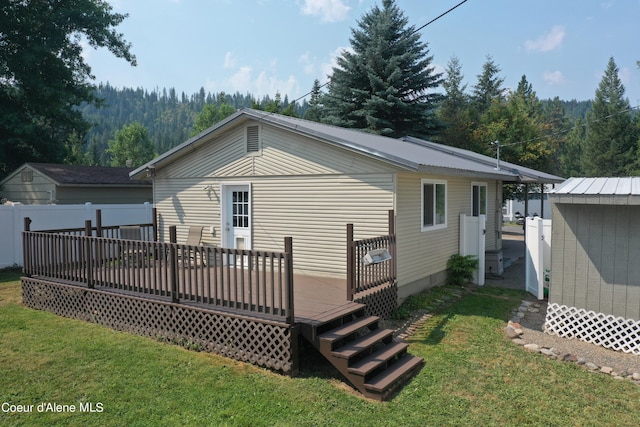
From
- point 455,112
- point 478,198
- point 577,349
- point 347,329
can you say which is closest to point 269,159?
point 347,329

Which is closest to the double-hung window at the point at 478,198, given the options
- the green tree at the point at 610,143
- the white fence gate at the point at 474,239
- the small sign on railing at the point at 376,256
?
the white fence gate at the point at 474,239

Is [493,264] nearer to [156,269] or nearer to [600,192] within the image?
[600,192]

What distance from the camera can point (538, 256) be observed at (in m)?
9.08

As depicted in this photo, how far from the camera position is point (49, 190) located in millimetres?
15430

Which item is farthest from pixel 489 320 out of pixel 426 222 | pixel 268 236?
pixel 268 236

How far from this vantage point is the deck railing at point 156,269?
5.61m

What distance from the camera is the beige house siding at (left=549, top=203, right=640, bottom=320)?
242 inches

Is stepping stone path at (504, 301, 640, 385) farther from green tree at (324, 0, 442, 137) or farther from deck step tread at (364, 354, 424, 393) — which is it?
green tree at (324, 0, 442, 137)

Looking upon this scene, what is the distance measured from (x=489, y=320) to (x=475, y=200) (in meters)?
5.17

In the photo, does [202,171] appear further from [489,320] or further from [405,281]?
[489,320]

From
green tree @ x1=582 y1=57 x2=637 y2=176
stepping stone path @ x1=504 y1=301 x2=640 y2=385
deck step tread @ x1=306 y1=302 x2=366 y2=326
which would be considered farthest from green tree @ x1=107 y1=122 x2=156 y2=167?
stepping stone path @ x1=504 y1=301 x2=640 y2=385

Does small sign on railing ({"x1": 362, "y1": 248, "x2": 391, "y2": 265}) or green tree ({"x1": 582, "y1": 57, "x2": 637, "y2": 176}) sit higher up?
green tree ({"x1": 582, "y1": 57, "x2": 637, "y2": 176})

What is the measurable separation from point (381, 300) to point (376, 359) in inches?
79.9

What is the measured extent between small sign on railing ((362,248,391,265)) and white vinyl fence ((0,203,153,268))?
9.26 metres
